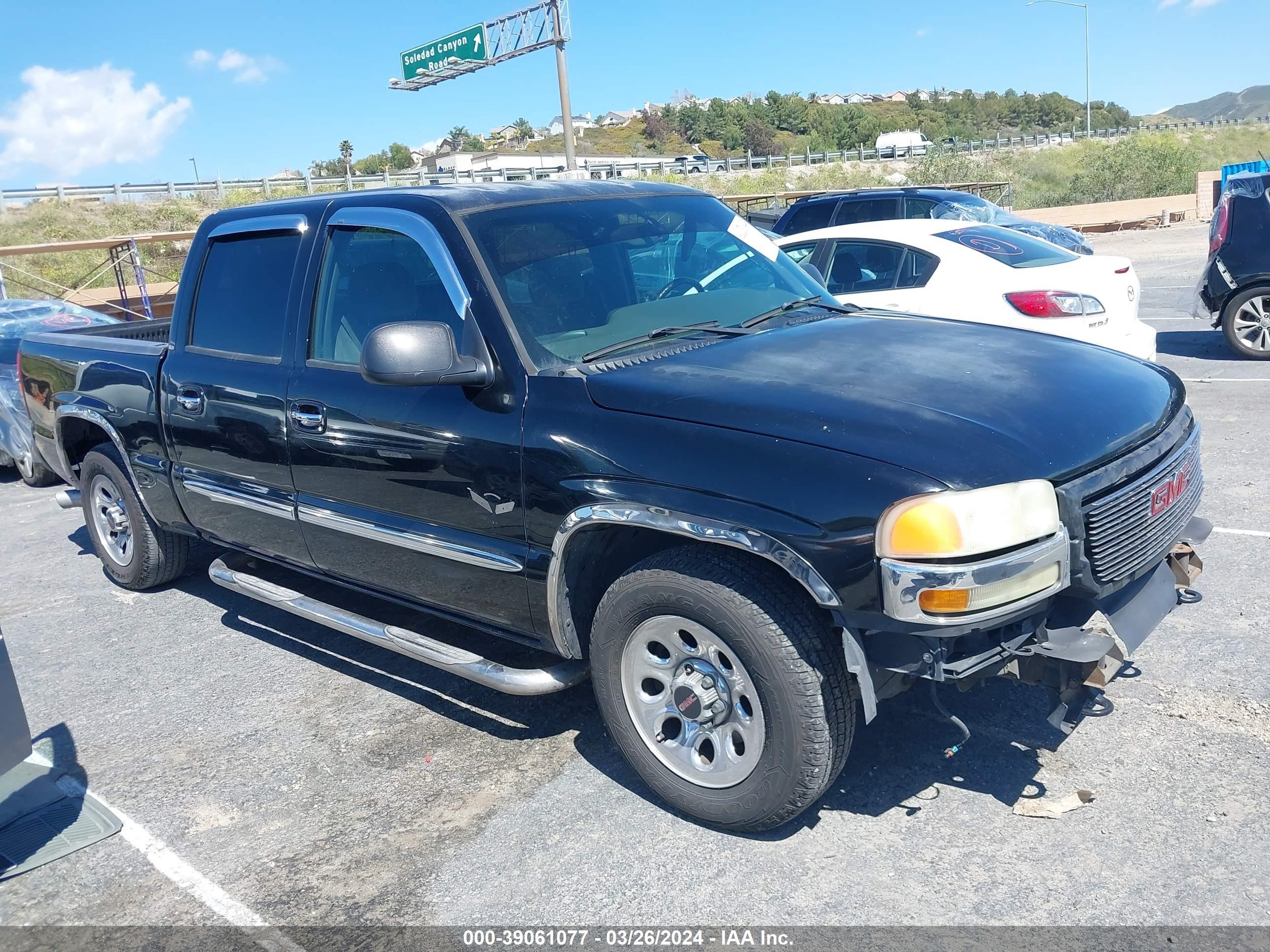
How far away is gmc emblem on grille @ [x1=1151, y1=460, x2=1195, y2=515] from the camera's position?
3107mm

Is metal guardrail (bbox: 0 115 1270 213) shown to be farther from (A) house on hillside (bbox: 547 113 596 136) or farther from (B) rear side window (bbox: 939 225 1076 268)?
(A) house on hillside (bbox: 547 113 596 136)

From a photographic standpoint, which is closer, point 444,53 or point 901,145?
point 444,53

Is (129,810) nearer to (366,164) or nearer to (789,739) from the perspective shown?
(789,739)

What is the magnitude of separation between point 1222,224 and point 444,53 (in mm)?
25677

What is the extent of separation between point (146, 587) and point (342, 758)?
2.63m

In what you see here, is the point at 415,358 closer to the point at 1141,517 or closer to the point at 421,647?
the point at 421,647

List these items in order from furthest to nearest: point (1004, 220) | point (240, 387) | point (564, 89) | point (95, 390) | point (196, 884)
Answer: point (564, 89) → point (1004, 220) → point (95, 390) → point (240, 387) → point (196, 884)

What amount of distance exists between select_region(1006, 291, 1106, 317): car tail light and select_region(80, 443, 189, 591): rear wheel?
5630mm

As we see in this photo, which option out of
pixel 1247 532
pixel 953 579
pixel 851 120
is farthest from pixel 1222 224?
pixel 851 120

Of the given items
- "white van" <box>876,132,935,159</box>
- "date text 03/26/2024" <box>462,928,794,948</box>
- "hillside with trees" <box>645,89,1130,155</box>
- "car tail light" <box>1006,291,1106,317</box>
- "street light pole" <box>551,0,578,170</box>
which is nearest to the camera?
"date text 03/26/2024" <box>462,928,794,948</box>

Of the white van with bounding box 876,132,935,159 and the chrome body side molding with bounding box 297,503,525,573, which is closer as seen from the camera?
the chrome body side molding with bounding box 297,503,525,573

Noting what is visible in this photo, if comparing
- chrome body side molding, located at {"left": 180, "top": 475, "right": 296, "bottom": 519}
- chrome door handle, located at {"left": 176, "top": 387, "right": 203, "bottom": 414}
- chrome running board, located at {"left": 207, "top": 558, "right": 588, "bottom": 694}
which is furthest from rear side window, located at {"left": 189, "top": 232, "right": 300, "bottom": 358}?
chrome running board, located at {"left": 207, "top": 558, "right": 588, "bottom": 694}

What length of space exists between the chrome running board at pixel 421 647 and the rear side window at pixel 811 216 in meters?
10.5

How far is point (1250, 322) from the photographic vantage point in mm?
9914
